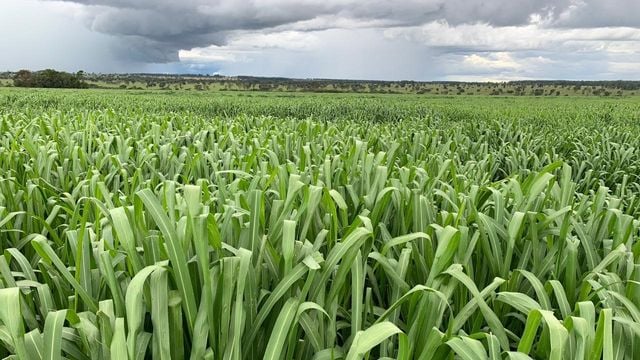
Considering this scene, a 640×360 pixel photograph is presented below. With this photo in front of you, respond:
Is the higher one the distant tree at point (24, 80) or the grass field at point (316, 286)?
the distant tree at point (24, 80)

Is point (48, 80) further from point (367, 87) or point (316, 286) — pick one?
point (316, 286)

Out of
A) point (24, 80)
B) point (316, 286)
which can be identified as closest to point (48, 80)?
point (24, 80)

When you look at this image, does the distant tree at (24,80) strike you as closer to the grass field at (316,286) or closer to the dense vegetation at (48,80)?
the dense vegetation at (48,80)

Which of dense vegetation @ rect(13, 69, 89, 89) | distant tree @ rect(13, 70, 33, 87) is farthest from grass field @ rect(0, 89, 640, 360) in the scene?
distant tree @ rect(13, 70, 33, 87)

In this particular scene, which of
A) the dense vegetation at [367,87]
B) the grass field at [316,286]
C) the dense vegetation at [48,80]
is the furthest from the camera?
the dense vegetation at [367,87]

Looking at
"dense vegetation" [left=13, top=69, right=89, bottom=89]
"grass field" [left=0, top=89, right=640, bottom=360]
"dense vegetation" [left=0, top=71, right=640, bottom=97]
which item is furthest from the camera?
"dense vegetation" [left=0, top=71, right=640, bottom=97]

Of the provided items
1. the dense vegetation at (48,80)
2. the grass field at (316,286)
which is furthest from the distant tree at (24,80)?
the grass field at (316,286)

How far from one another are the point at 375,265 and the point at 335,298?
36cm

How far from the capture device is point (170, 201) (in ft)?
6.49

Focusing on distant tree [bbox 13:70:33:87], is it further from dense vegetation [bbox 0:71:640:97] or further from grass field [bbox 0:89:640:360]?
grass field [bbox 0:89:640:360]

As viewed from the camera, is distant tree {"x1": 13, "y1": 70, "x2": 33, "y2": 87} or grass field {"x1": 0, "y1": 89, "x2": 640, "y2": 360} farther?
distant tree {"x1": 13, "y1": 70, "x2": 33, "y2": 87}

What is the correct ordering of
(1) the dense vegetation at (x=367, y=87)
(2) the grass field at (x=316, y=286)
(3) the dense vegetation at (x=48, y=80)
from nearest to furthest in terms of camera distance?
(2) the grass field at (x=316, y=286) → (3) the dense vegetation at (x=48, y=80) → (1) the dense vegetation at (x=367, y=87)

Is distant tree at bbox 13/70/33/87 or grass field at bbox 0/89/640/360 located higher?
distant tree at bbox 13/70/33/87

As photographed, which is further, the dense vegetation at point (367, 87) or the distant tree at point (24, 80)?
the dense vegetation at point (367, 87)
